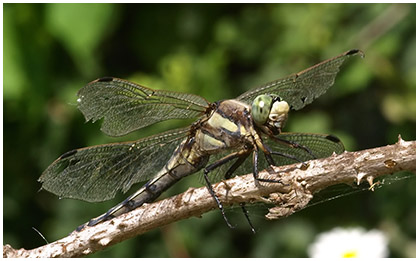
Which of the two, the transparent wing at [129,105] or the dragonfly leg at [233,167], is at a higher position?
the transparent wing at [129,105]

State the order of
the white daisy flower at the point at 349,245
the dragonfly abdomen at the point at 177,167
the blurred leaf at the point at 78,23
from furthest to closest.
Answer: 1. the blurred leaf at the point at 78,23
2. the white daisy flower at the point at 349,245
3. the dragonfly abdomen at the point at 177,167

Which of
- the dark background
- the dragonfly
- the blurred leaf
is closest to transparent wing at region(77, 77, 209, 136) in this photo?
the dragonfly

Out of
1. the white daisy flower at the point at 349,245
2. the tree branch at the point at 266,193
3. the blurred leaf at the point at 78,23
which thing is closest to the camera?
the tree branch at the point at 266,193

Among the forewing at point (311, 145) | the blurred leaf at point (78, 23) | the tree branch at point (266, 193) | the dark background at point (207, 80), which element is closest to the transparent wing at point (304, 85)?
the forewing at point (311, 145)

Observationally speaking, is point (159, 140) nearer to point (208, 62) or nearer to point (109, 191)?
point (109, 191)

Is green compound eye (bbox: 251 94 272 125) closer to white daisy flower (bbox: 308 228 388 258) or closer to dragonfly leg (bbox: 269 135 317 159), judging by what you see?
dragonfly leg (bbox: 269 135 317 159)

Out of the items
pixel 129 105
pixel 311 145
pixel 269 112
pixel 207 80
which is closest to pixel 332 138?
pixel 311 145

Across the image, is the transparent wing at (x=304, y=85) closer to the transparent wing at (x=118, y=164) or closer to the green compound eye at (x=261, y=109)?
the green compound eye at (x=261, y=109)

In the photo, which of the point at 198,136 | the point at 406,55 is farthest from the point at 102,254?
the point at 406,55

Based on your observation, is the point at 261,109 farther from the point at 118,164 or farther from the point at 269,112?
the point at 118,164
